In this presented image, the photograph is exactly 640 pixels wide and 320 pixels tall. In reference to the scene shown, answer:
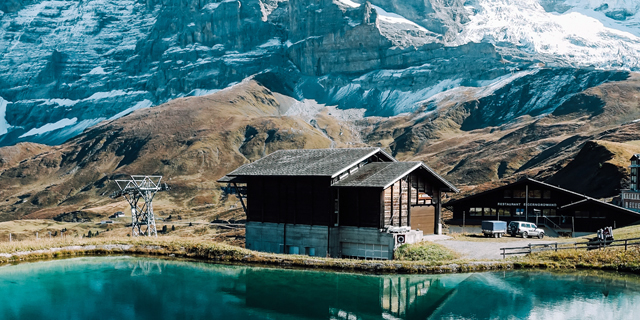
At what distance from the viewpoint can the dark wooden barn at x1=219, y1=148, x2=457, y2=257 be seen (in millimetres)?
49375

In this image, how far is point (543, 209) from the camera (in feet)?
220

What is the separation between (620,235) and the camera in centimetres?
5297

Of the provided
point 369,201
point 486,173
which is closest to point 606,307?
point 369,201

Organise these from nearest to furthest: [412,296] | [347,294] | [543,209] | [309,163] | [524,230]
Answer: [347,294], [412,296], [309,163], [524,230], [543,209]

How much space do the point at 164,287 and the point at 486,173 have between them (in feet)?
537

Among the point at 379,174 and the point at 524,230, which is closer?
the point at 379,174

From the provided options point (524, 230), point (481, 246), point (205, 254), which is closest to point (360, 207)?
point (481, 246)

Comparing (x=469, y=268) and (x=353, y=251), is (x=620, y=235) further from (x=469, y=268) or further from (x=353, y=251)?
(x=353, y=251)

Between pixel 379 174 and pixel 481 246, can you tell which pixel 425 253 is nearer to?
pixel 481 246

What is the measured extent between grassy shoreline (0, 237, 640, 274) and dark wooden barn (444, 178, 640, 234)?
20.9 meters

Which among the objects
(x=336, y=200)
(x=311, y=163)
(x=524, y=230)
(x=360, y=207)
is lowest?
(x=524, y=230)

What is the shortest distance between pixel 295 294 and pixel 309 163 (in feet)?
62.0

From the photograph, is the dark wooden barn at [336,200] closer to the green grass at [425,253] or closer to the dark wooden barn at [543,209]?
A: the green grass at [425,253]

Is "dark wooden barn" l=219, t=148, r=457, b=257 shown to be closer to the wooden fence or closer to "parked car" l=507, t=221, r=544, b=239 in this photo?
→ "parked car" l=507, t=221, r=544, b=239
